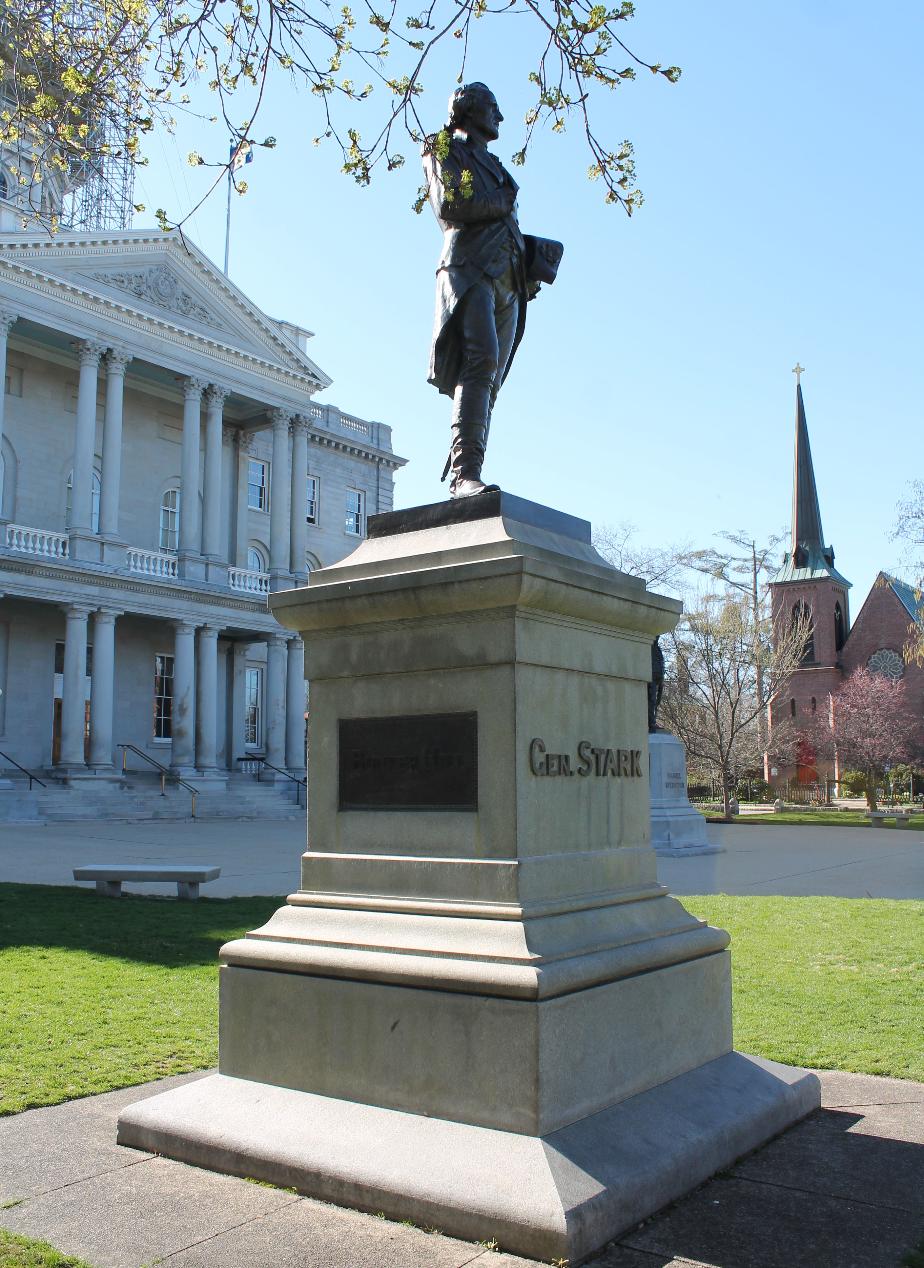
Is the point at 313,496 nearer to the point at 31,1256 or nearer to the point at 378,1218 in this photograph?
the point at 378,1218

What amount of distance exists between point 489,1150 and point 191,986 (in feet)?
14.9

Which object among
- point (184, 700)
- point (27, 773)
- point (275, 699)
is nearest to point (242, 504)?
point (275, 699)

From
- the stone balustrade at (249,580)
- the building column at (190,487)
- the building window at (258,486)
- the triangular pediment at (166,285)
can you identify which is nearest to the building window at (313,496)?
the building window at (258,486)

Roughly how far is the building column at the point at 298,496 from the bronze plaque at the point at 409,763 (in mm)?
38847

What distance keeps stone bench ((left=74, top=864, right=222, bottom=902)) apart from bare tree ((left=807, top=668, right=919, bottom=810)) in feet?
155

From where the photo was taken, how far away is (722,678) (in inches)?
1682

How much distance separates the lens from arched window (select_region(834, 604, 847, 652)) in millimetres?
79375

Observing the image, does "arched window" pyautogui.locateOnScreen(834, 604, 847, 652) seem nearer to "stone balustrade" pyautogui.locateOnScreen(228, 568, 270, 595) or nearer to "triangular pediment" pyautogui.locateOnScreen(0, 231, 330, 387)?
"triangular pediment" pyautogui.locateOnScreen(0, 231, 330, 387)

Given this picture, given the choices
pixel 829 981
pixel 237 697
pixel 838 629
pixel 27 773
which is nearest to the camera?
pixel 829 981

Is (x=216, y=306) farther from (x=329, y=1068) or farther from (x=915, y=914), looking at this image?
(x=329, y=1068)

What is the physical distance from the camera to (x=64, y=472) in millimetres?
38031

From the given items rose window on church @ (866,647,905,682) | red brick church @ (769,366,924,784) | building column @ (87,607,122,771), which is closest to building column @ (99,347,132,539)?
building column @ (87,607,122,771)

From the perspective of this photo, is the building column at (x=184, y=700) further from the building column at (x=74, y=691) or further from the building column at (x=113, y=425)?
the building column at (x=113, y=425)

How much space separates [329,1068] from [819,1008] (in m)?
4.00
